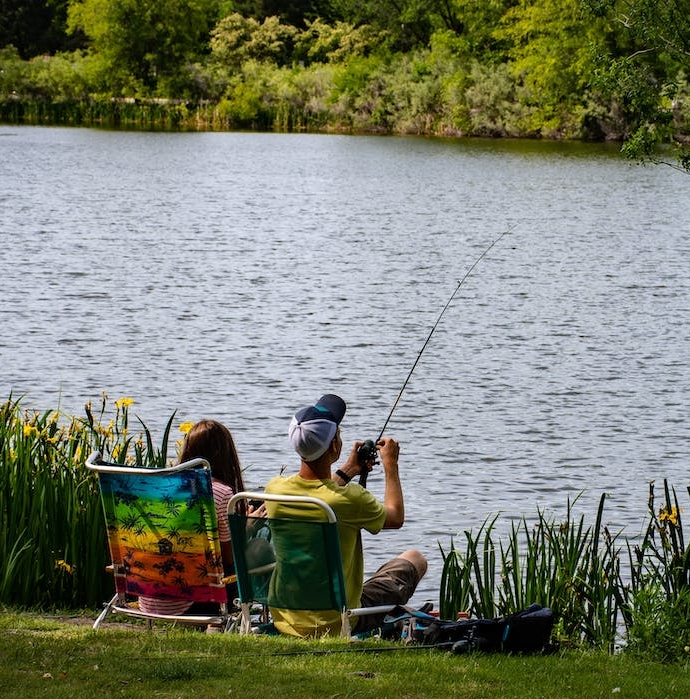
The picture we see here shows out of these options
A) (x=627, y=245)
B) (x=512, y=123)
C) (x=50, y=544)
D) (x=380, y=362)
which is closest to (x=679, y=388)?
(x=380, y=362)

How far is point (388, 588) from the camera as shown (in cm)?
594

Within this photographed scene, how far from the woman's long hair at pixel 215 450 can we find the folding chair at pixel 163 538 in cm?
39

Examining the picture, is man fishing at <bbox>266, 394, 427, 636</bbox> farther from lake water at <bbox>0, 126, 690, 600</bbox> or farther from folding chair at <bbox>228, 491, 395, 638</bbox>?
lake water at <bbox>0, 126, 690, 600</bbox>

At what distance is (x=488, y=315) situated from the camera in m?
21.0

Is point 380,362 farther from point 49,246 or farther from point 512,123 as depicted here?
point 512,123

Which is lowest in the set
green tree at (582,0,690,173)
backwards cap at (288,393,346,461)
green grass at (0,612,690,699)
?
green grass at (0,612,690,699)

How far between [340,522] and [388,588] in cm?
61

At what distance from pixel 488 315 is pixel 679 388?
561 cm

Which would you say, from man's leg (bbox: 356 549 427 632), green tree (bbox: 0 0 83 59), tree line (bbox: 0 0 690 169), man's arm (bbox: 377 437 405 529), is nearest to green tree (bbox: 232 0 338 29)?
tree line (bbox: 0 0 690 169)

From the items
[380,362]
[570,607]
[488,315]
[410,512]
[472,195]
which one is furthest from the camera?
[472,195]

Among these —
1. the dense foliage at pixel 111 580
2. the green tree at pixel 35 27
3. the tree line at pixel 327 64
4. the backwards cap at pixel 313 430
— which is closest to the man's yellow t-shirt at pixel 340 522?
the backwards cap at pixel 313 430

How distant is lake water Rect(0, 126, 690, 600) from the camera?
1217 centimetres

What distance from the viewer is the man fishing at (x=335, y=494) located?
536 cm

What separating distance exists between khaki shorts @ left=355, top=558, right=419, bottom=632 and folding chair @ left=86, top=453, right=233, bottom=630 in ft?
1.91
